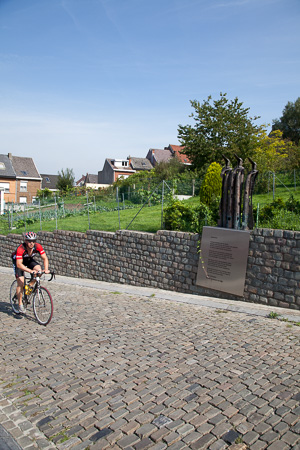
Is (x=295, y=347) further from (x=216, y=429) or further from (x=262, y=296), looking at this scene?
(x=262, y=296)

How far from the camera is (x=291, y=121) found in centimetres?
4312

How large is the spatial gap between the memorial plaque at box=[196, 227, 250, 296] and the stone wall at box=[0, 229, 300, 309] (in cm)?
17

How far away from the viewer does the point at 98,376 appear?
487 cm

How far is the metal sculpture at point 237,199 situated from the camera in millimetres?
9625

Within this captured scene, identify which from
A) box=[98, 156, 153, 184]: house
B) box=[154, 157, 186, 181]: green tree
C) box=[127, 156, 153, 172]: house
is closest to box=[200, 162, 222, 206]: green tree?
box=[154, 157, 186, 181]: green tree

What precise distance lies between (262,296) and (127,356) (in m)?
4.47

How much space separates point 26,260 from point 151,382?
404 centimetres

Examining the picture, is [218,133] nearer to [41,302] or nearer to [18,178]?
[41,302]

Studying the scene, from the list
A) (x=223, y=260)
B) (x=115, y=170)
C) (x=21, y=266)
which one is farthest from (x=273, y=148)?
(x=115, y=170)

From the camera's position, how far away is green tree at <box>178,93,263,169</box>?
27.1 m

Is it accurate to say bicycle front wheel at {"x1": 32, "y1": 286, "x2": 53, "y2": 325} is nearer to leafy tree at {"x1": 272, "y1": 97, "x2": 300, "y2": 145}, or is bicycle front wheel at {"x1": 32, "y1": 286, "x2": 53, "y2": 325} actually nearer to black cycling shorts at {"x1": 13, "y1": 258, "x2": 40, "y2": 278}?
black cycling shorts at {"x1": 13, "y1": 258, "x2": 40, "y2": 278}

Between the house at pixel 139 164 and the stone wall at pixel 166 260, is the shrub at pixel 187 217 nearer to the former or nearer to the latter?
the stone wall at pixel 166 260

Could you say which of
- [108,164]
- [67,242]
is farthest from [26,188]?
[67,242]

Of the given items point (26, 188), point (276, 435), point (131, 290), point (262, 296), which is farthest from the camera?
point (26, 188)
